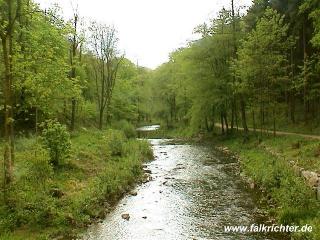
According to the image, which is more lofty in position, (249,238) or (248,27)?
(248,27)

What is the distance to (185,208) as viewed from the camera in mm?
17312

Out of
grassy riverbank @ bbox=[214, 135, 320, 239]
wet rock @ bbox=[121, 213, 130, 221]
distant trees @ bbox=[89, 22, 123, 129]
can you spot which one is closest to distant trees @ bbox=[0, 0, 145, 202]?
distant trees @ bbox=[89, 22, 123, 129]

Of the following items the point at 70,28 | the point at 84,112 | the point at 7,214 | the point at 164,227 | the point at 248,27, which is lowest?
the point at 164,227

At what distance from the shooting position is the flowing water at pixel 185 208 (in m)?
14.1

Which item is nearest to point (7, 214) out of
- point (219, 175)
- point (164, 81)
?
point (219, 175)

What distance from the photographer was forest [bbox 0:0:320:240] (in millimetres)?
14945

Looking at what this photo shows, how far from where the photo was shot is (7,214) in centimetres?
1366

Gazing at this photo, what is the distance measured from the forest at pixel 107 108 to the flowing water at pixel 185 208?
1.09 meters

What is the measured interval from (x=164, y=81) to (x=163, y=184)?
2316 inches

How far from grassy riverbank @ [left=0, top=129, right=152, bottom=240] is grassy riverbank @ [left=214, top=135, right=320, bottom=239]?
780 cm

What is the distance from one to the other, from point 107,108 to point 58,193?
37.8 meters

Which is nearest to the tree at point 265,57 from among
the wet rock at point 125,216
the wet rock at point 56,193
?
the wet rock at point 125,216

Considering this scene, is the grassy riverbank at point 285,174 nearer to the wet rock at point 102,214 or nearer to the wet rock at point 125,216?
the wet rock at point 125,216

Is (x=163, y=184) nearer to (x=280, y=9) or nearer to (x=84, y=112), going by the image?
(x=84, y=112)
